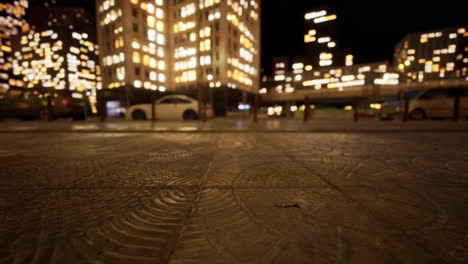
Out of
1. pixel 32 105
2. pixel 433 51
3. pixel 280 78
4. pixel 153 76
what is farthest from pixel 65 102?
pixel 433 51

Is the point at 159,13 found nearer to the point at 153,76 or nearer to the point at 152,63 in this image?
the point at 152,63

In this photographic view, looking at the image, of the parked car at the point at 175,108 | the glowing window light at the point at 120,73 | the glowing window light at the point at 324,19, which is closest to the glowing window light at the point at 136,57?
the glowing window light at the point at 120,73

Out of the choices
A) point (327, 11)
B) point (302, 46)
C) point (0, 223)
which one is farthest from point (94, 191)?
point (327, 11)

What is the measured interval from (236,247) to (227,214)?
0.33 meters

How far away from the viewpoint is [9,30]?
103 m

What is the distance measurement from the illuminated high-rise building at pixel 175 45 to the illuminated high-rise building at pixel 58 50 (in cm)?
6325

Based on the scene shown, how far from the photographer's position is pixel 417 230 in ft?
3.55

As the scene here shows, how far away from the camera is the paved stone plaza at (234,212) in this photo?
0.93 m

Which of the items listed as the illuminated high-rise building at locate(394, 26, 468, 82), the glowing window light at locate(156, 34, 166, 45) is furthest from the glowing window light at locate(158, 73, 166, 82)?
the illuminated high-rise building at locate(394, 26, 468, 82)

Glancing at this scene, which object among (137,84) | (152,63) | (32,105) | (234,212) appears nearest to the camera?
(234,212)

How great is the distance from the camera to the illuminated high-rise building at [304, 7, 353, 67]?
117 m

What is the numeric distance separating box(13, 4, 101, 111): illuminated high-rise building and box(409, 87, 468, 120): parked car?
364 feet

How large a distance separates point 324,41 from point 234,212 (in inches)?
5577

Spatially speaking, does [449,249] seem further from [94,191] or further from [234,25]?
[234,25]
